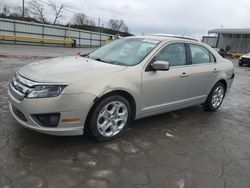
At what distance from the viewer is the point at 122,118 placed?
3.79 m

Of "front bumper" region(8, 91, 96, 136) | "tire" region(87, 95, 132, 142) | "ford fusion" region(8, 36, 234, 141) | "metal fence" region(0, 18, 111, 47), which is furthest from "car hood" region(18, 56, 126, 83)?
"metal fence" region(0, 18, 111, 47)

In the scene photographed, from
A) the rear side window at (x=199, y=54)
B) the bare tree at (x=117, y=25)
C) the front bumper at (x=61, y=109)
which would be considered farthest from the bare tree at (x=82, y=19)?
the front bumper at (x=61, y=109)

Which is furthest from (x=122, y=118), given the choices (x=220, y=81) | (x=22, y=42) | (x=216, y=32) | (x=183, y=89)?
(x=216, y=32)

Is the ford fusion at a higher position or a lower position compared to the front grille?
higher

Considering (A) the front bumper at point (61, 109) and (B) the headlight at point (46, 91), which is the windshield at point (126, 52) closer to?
(A) the front bumper at point (61, 109)

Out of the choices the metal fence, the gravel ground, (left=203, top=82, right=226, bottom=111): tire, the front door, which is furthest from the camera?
the metal fence

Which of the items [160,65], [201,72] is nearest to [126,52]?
[160,65]

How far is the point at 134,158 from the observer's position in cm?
328

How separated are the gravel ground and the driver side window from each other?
117cm

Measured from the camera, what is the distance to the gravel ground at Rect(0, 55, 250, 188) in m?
2.77

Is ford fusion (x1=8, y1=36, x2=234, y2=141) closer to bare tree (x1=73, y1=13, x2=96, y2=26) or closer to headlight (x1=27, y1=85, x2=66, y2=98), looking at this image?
headlight (x1=27, y1=85, x2=66, y2=98)

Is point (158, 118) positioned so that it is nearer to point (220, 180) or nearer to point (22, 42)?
point (220, 180)

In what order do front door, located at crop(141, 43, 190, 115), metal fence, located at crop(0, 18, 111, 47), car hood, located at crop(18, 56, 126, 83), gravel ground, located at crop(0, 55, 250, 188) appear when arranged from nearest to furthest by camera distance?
gravel ground, located at crop(0, 55, 250, 188) → car hood, located at crop(18, 56, 126, 83) → front door, located at crop(141, 43, 190, 115) → metal fence, located at crop(0, 18, 111, 47)

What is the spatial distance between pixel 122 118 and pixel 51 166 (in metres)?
1.29
